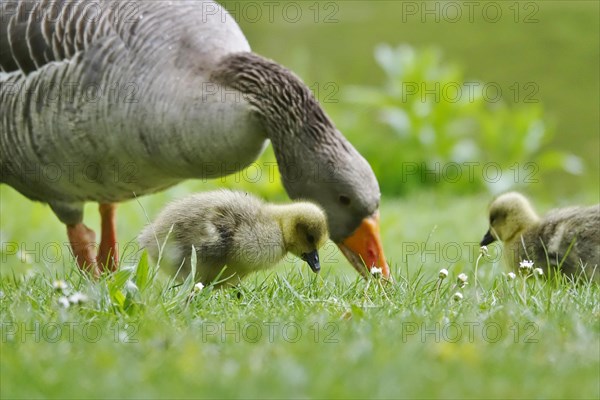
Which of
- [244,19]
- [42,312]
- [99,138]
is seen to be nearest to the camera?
[42,312]

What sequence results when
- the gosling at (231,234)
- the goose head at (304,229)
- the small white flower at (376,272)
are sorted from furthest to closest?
the goose head at (304,229) → the gosling at (231,234) → the small white flower at (376,272)

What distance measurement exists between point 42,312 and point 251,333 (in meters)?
0.93

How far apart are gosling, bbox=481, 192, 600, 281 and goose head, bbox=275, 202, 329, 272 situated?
3.85 feet

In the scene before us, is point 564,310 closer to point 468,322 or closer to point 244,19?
point 468,322

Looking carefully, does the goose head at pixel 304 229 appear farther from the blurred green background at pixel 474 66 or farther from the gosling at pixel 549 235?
the blurred green background at pixel 474 66

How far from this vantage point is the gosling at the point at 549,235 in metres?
5.56

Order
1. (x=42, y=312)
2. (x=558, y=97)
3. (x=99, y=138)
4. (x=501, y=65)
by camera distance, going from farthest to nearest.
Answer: (x=501, y=65), (x=558, y=97), (x=99, y=138), (x=42, y=312)

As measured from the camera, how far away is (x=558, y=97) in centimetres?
1647

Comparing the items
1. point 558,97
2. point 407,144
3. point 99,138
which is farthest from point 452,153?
point 99,138

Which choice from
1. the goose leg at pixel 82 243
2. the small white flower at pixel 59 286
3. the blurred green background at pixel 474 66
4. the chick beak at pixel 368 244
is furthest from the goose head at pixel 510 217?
the blurred green background at pixel 474 66

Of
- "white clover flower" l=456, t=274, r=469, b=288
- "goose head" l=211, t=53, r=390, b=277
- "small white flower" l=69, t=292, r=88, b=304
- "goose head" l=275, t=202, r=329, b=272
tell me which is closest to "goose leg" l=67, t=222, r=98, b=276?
"goose head" l=211, t=53, r=390, b=277

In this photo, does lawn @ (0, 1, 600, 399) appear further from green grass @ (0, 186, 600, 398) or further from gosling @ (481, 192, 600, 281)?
gosling @ (481, 192, 600, 281)

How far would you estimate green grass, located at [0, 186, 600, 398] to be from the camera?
10.4 ft

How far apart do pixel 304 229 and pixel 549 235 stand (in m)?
1.47
